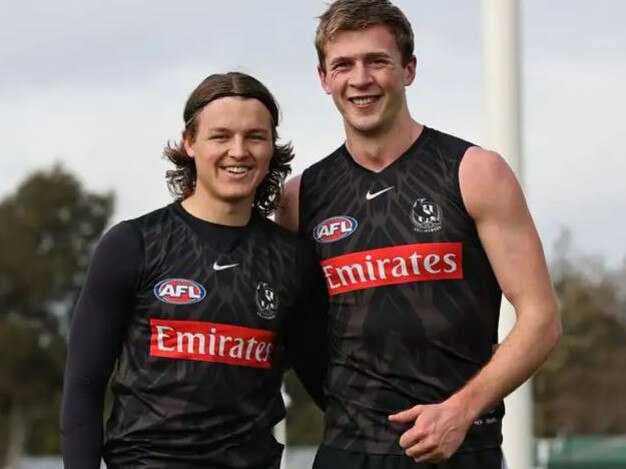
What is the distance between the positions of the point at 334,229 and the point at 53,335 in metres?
34.4

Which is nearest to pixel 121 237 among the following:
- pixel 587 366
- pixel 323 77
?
pixel 323 77

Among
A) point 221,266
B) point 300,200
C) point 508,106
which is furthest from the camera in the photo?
point 508,106

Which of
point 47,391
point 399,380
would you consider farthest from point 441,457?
point 47,391

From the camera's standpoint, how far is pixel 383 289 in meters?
4.93

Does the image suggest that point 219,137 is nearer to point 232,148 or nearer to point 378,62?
point 232,148

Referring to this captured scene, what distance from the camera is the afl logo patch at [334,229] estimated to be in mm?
5031

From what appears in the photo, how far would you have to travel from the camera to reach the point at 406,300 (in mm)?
4930

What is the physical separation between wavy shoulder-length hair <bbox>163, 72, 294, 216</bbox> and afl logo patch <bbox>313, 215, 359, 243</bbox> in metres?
0.20

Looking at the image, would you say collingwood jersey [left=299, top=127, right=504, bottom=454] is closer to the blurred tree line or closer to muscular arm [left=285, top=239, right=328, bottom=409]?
muscular arm [left=285, top=239, right=328, bottom=409]

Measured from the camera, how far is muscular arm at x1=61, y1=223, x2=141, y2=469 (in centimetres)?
481

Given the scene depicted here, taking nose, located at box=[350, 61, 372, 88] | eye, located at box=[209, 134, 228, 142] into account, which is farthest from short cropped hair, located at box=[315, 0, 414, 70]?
eye, located at box=[209, 134, 228, 142]

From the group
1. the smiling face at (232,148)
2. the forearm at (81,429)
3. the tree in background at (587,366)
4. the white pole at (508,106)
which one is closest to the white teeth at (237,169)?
the smiling face at (232,148)

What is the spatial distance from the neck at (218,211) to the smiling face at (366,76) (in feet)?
1.43

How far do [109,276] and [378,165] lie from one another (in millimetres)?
913
